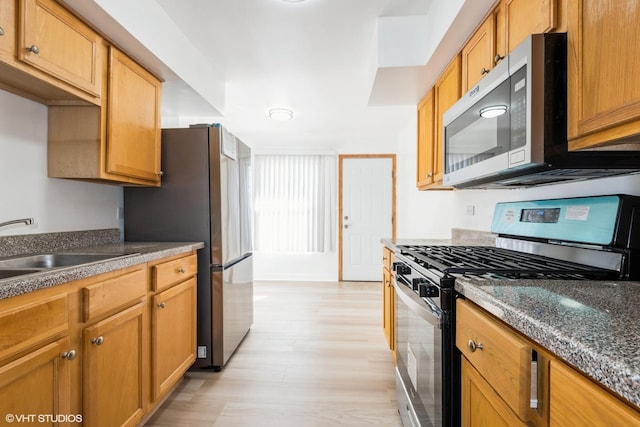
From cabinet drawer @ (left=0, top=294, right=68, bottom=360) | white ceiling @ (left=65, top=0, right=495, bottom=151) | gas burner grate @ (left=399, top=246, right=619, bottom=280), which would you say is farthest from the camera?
white ceiling @ (left=65, top=0, right=495, bottom=151)

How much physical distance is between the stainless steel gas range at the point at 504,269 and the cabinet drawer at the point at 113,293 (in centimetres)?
122

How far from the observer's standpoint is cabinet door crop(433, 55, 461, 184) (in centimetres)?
189

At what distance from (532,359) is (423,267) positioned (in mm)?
623

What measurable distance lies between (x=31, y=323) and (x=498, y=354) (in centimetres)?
130

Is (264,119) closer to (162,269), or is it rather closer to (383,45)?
(383,45)

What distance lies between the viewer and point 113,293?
131 cm

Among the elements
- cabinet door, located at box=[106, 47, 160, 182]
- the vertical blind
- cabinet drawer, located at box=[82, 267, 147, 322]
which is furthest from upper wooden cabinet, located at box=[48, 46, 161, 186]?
the vertical blind

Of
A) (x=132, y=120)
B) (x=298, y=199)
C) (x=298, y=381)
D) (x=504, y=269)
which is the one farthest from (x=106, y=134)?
(x=298, y=199)

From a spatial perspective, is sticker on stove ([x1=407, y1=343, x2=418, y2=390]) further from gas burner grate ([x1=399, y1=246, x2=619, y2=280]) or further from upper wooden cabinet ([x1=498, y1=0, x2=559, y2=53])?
upper wooden cabinet ([x1=498, y1=0, x2=559, y2=53])

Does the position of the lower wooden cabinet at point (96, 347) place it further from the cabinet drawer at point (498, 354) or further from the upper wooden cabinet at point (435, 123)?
the upper wooden cabinet at point (435, 123)

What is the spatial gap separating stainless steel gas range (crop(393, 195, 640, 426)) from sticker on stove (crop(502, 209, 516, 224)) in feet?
0.28

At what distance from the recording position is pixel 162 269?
5.55 ft

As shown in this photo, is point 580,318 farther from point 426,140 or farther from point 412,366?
point 426,140

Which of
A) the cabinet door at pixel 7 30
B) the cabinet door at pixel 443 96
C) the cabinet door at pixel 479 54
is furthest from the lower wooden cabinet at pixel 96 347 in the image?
the cabinet door at pixel 479 54
